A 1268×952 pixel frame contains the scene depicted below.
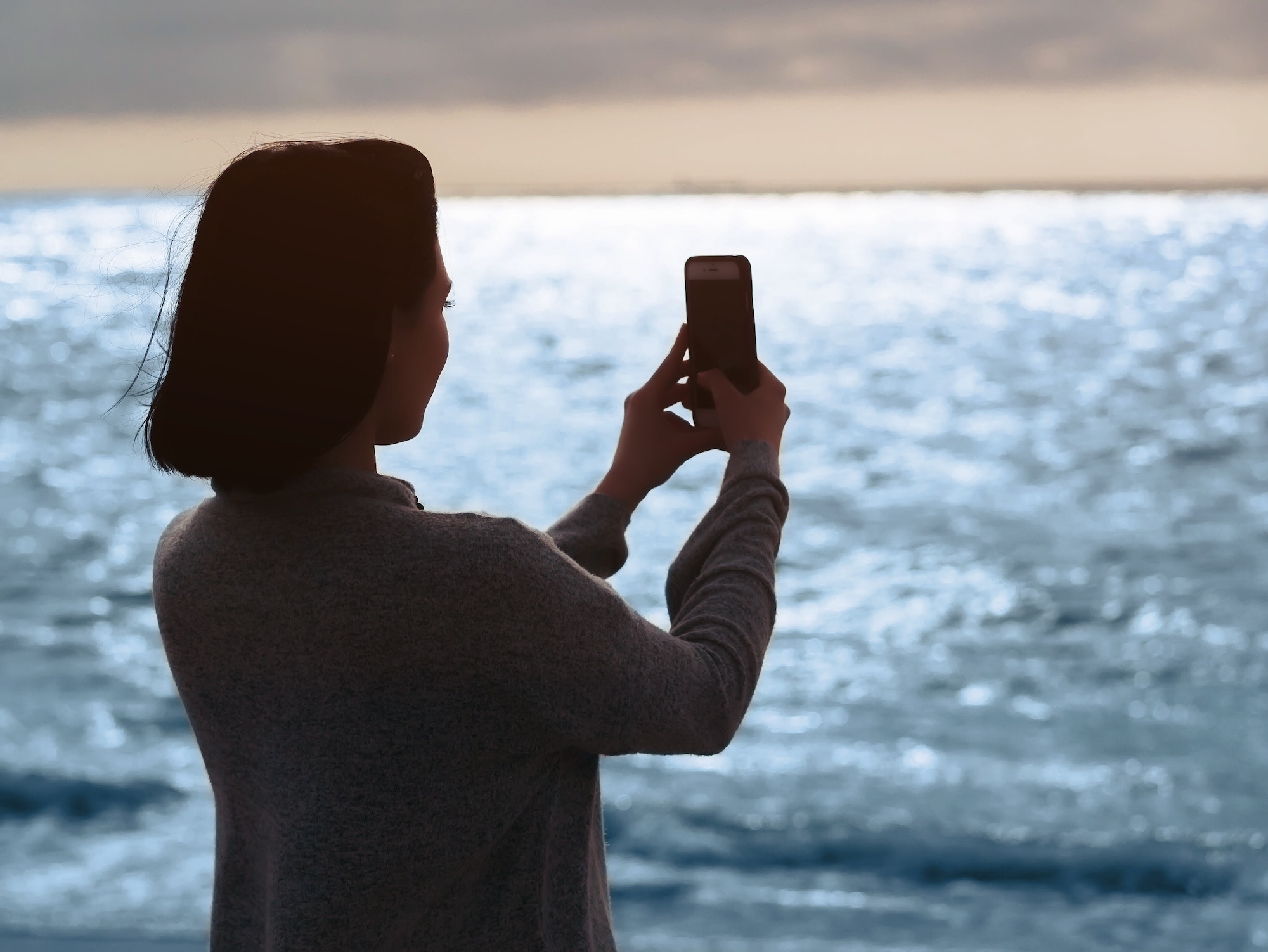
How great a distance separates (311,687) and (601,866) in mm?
242

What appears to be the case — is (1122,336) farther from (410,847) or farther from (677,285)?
(410,847)

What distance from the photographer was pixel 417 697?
2.18 feet

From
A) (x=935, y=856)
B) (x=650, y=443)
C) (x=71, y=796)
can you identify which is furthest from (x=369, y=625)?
(x=71, y=796)

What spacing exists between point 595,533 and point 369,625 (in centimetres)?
26

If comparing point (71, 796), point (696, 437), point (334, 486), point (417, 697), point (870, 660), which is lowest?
point (417, 697)

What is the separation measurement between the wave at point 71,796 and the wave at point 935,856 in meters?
1.57

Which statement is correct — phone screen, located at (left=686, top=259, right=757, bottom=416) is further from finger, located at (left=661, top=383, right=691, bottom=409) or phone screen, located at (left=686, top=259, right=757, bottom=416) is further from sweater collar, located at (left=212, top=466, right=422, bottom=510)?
sweater collar, located at (left=212, top=466, right=422, bottom=510)

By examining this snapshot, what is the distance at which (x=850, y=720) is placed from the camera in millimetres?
5332

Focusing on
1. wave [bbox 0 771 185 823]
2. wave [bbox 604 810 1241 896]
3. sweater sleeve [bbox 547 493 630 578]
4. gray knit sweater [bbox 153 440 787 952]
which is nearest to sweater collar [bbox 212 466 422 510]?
gray knit sweater [bbox 153 440 787 952]

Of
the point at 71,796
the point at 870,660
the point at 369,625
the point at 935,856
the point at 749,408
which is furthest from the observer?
the point at 870,660

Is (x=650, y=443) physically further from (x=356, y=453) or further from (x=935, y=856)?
(x=935, y=856)

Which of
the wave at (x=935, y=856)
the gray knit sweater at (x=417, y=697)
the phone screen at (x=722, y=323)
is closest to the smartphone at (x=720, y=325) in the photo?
the phone screen at (x=722, y=323)

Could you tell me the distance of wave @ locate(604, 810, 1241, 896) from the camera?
12.8 ft

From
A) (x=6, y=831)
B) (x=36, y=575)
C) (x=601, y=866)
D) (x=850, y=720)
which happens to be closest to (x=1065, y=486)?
(x=850, y=720)
